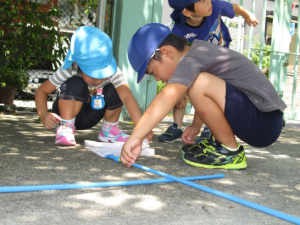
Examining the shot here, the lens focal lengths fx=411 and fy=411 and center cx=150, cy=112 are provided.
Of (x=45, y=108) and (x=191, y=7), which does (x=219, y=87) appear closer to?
(x=191, y=7)

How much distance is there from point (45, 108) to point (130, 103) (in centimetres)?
59

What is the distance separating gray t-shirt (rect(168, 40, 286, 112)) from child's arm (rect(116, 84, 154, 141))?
65 centimetres

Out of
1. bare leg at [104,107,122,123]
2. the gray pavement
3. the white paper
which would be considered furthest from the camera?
bare leg at [104,107,122,123]

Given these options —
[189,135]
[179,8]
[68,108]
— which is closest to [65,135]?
[68,108]

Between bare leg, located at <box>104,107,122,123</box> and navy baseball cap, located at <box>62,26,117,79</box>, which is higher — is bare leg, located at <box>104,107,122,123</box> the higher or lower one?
the lower one

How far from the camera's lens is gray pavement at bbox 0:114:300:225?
158 cm

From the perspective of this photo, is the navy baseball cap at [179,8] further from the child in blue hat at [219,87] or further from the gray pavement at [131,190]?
the gray pavement at [131,190]

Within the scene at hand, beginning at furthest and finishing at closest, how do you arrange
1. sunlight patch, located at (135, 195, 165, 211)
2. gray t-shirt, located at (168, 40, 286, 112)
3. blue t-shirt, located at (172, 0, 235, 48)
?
1. blue t-shirt, located at (172, 0, 235, 48)
2. gray t-shirt, located at (168, 40, 286, 112)
3. sunlight patch, located at (135, 195, 165, 211)

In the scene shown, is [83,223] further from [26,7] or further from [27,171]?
[26,7]

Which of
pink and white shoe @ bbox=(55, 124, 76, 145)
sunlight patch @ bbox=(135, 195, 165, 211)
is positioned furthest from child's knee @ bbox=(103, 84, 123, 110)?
sunlight patch @ bbox=(135, 195, 165, 211)

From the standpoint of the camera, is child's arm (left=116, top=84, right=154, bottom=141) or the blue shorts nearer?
the blue shorts

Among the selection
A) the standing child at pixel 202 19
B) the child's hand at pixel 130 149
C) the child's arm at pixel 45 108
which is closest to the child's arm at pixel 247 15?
the standing child at pixel 202 19

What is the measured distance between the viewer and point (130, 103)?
2.83m

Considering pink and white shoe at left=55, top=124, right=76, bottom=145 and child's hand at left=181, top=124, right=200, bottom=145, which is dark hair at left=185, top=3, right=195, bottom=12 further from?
pink and white shoe at left=55, top=124, right=76, bottom=145
